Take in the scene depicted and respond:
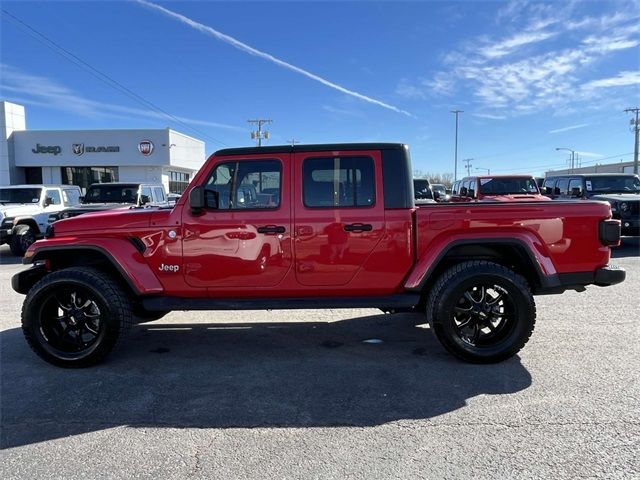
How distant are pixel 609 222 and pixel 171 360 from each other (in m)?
4.38

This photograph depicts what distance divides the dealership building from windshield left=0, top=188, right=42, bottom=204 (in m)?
20.2

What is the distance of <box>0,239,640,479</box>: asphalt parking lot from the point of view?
9.23ft

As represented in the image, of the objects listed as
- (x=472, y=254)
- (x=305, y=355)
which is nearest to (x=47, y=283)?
(x=305, y=355)

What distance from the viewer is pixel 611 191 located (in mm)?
13773

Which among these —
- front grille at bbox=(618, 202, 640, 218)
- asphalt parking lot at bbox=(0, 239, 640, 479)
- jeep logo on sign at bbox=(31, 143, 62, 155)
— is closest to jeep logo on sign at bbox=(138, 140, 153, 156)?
jeep logo on sign at bbox=(31, 143, 62, 155)

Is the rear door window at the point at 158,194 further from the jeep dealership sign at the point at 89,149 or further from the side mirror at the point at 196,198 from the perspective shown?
the jeep dealership sign at the point at 89,149

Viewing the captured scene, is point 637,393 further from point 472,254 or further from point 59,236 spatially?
point 59,236

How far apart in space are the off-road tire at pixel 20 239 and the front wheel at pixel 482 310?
38.2 ft

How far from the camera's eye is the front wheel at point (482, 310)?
4262 mm

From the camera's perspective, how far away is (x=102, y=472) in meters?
2.76

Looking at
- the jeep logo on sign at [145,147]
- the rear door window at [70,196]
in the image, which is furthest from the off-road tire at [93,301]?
the jeep logo on sign at [145,147]

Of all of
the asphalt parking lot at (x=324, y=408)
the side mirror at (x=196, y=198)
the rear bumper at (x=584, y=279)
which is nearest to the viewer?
the asphalt parking lot at (x=324, y=408)

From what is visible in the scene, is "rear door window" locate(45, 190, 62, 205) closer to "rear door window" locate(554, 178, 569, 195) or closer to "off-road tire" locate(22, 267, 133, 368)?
"off-road tire" locate(22, 267, 133, 368)

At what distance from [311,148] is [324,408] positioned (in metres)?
2.39
